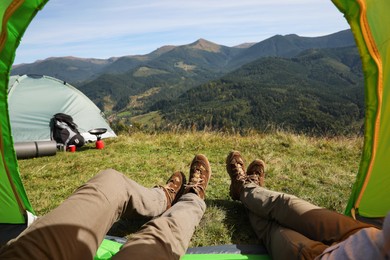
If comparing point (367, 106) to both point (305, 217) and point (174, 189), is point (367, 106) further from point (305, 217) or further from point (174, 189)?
point (174, 189)

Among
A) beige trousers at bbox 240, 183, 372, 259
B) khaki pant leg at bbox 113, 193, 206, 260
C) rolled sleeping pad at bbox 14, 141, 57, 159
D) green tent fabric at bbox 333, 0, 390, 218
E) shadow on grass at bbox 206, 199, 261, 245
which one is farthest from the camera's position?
rolled sleeping pad at bbox 14, 141, 57, 159

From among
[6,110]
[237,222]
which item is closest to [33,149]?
[6,110]

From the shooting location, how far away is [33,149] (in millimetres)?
7035

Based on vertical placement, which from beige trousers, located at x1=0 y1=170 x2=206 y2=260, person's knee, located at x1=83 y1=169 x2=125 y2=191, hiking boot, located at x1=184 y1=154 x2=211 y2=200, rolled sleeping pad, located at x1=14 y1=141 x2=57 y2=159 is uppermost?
person's knee, located at x1=83 y1=169 x2=125 y2=191

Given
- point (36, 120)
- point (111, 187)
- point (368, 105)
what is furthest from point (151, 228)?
point (36, 120)

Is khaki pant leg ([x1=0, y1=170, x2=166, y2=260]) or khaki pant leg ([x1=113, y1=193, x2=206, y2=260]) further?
khaki pant leg ([x1=113, y1=193, x2=206, y2=260])

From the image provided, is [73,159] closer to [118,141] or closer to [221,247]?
[118,141]

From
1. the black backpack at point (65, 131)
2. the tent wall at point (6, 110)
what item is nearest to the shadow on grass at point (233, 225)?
the tent wall at point (6, 110)

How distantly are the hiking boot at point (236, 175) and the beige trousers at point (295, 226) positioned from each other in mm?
747

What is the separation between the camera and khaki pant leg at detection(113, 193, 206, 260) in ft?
6.15

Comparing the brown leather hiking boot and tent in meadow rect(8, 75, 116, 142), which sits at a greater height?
tent in meadow rect(8, 75, 116, 142)

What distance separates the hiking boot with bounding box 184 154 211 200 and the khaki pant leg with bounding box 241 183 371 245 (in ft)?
2.09

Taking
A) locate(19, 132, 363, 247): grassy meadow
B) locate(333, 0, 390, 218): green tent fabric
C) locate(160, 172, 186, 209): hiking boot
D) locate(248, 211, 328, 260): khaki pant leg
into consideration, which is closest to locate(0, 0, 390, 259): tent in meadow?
locate(333, 0, 390, 218): green tent fabric

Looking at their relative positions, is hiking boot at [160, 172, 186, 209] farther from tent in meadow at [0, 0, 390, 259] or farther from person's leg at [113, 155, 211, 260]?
tent in meadow at [0, 0, 390, 259]
